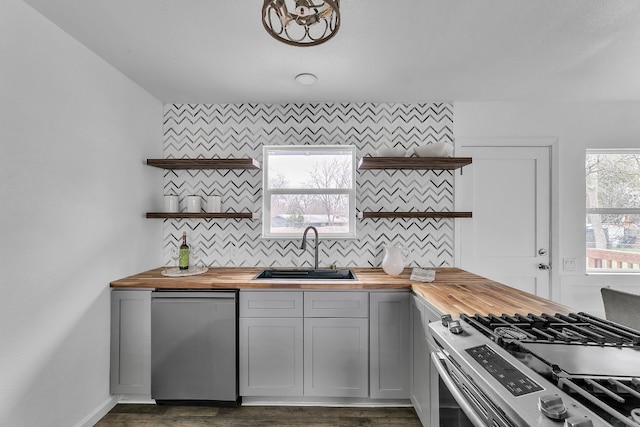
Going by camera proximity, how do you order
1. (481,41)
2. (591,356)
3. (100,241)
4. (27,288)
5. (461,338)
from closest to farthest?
(591,356)
(461,338)
(27,288)
(481,41)
(100,241)

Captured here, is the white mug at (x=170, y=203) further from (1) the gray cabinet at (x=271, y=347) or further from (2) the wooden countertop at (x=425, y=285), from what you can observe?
A: (1) the gray cabinet at (x=271, y=347)

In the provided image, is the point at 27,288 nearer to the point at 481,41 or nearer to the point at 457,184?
the point at 481,41

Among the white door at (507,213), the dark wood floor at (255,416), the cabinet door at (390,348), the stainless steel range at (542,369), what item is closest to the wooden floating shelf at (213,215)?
the cabinet door at (390,348)

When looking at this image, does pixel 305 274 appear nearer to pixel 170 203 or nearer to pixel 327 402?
pixel 327 402

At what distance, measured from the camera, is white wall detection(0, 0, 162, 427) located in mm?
1515

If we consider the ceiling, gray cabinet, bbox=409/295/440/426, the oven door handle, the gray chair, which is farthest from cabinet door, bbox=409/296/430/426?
the ceiling

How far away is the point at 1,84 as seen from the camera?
1.47m

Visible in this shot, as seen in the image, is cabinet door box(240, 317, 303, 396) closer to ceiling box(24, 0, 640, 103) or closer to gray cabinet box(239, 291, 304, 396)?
gray cabinet box(239, 291, 304, 396)

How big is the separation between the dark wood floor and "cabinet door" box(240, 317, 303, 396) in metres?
0.13

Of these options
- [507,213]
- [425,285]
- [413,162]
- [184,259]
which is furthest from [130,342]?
[507,213]

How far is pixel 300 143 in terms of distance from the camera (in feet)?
9.56

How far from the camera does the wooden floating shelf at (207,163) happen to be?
2596 mm

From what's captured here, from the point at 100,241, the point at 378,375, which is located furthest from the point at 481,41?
the point at 100,241

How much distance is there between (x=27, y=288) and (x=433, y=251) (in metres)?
2.88
